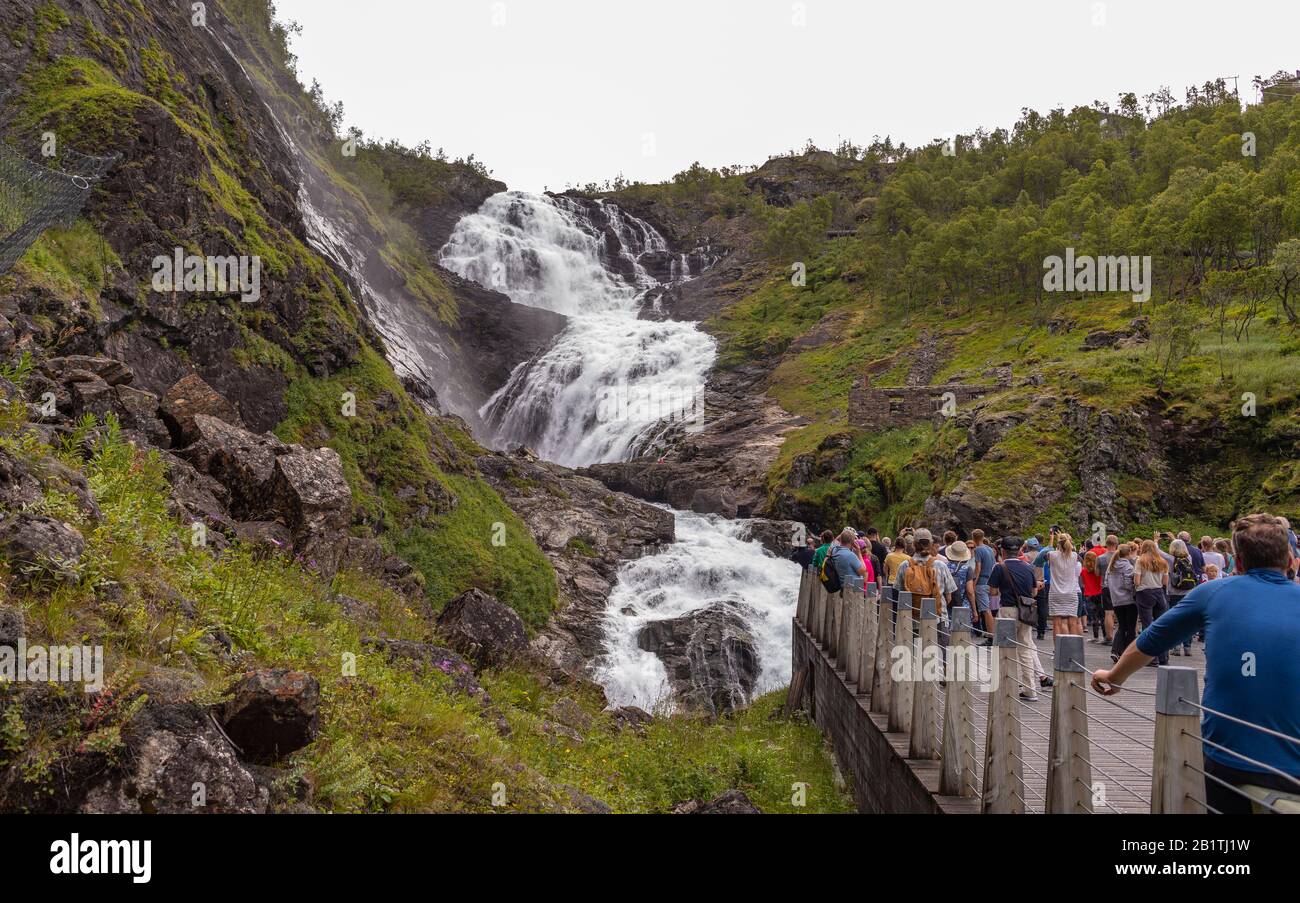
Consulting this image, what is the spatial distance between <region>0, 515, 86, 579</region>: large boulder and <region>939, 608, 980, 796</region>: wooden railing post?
6714mm

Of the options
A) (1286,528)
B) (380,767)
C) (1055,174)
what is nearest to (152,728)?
(380,767)

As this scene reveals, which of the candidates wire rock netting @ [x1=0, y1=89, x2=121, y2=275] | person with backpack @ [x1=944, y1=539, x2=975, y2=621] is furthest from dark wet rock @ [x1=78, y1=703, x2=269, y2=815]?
person with backpack @ [x1=944, y1=539, x2=975, y2=621]

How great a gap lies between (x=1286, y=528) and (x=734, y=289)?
6791 cm

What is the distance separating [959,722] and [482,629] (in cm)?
862

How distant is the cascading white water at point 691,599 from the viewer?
62.8ft

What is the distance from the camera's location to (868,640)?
11.2 meters

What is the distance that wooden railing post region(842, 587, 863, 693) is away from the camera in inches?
464

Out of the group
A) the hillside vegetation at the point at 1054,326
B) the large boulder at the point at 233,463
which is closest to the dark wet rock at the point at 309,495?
the large boulder at the point at 233,463

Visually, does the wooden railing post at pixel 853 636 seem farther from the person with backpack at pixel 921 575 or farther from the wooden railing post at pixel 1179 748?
the wooden railing post at pixel 1179 748

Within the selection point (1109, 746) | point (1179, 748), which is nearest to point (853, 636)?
point (1109, 746)

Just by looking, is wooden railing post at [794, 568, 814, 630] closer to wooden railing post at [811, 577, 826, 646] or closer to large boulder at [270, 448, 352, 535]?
wooden railing post at [811, 577, 826, 646]

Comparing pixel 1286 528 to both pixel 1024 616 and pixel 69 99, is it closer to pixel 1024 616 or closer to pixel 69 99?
pixel 1024 616

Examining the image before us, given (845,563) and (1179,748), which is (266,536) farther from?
A: (1179,748)
